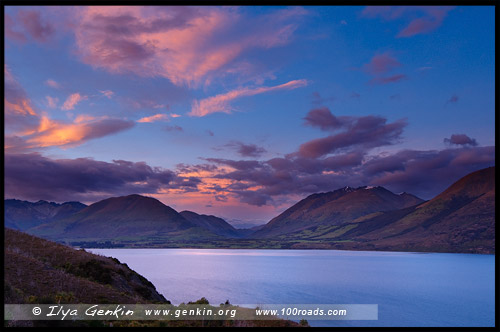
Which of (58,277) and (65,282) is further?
(58,277)

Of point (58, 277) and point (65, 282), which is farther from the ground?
point (58, 277)

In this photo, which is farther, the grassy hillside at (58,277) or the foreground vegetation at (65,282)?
the grassy hillside at (58,277)

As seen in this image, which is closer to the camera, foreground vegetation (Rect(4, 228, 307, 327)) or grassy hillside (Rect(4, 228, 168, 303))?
foreground vegetation (Rect(4, 228, 307, 327))

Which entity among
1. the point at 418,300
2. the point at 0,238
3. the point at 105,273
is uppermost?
the point at 0,238

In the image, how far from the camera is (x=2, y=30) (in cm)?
1647
